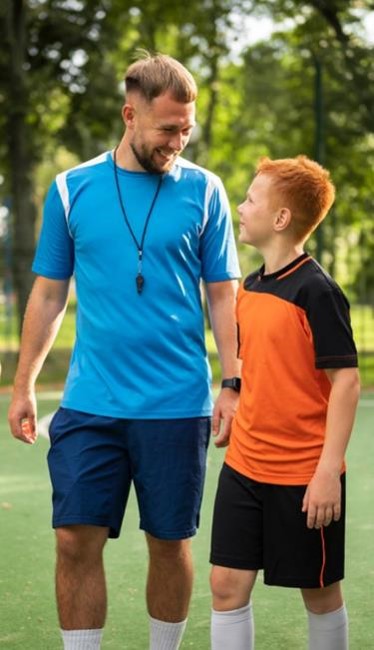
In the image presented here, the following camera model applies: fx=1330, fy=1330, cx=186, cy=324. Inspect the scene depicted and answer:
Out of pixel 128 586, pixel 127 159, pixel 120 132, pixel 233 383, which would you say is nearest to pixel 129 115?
pixel 127 159

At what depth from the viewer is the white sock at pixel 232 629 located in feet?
12.5

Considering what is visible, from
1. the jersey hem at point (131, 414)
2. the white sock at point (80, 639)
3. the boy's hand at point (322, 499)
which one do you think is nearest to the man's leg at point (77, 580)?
the white sock at point (80, 639)

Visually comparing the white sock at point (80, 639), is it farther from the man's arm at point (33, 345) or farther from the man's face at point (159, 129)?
the man's face at point (159, 129)

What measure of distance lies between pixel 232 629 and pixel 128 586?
6.85 ft

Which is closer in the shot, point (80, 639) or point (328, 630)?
point (328, 630)

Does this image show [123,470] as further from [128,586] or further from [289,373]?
[128,586]

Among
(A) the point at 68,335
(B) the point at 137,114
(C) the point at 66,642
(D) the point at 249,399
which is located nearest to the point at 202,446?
(D) the point at 249,399

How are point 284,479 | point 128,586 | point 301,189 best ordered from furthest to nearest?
point 128,586, point 301,189, point 284,479

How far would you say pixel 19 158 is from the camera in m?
20.1

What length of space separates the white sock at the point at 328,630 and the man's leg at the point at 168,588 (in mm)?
523

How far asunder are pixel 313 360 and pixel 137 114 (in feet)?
3.23

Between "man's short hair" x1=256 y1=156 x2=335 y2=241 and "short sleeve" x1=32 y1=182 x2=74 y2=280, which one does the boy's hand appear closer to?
"man's short hair" x1=256 y1=156 x2=335 y2=241

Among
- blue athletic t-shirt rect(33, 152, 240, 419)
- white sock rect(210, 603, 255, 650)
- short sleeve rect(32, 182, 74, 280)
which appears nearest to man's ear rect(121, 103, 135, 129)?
blue athletic t-shirt rect(33, 152, 240, 419)

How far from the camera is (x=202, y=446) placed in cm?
421
